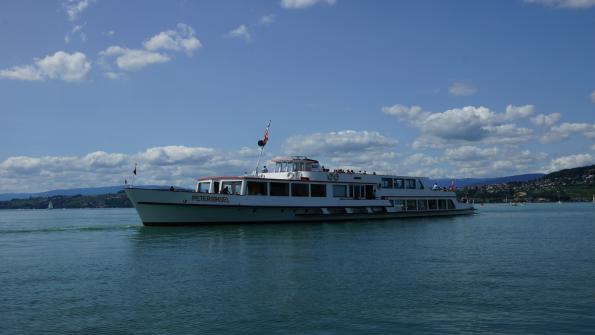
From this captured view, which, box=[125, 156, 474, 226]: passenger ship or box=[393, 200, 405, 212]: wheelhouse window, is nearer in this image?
box=[125, 156, 474, 226]: passenger ship

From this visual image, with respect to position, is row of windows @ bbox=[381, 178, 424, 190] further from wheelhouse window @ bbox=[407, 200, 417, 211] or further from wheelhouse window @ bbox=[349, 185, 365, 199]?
wheelhouse window @ bbox=[349, 185, 365, 199]

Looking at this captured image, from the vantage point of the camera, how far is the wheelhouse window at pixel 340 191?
4744 centimetres

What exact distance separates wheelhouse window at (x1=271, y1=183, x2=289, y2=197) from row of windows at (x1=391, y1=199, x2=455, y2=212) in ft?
45.1

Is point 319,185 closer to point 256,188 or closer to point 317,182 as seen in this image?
point 317,182

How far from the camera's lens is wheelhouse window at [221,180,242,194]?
4181cm

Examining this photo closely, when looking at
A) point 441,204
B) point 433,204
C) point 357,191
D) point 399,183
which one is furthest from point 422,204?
point 357,191

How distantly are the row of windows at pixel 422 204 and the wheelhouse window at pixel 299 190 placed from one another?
11564 mm

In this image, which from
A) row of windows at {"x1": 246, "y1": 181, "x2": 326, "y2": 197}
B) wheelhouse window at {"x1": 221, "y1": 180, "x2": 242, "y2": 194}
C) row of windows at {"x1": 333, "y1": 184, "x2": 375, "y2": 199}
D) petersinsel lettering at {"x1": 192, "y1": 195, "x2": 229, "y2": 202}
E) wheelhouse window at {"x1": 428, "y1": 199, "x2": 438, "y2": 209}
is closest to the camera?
petersinsel lettering at {"x1": 192, "y1": 195, "x2": 229, "y2": 202}

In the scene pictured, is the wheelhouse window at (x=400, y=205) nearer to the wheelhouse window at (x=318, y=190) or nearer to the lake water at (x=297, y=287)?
the wheelhouse window at (x=318, y=190)

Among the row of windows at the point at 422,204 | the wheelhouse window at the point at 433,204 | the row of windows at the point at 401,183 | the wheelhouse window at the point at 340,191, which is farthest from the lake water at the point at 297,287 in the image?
the wheelhouse window at the point at 433,204

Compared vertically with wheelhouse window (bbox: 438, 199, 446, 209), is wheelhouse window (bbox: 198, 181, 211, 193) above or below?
above

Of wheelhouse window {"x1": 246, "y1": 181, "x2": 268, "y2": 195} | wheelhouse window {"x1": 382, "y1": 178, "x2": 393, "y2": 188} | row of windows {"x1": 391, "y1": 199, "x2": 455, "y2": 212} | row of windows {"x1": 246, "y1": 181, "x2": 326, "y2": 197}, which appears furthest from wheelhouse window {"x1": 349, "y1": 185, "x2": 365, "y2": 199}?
wheelhouse window {"x1": 246, "y1": 181, "x2": 268, "y2": 195}

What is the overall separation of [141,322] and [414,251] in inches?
659

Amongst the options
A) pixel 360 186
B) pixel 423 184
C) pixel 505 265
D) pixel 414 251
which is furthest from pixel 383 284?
pixel 423 184
